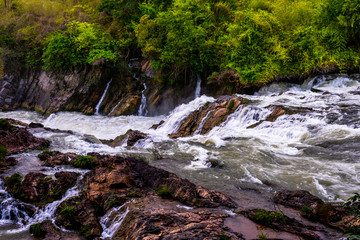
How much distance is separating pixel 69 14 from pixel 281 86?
22975 millimetres

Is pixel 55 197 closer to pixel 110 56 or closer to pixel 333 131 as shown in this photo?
pixel 333 131

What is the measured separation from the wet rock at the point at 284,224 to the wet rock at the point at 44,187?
13.5 feet

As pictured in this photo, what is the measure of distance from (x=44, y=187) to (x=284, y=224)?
196 inches

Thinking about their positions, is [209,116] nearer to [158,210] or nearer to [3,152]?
[3,152]

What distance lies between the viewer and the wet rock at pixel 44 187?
19.9 ft

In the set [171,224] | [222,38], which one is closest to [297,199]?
[171,224]

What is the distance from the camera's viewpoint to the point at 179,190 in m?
5.47

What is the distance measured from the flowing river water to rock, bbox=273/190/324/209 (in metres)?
0.70

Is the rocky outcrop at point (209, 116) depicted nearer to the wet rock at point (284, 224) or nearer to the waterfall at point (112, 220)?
the waterfall at point (112, 220)

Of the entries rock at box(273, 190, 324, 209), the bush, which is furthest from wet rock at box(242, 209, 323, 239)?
the bush

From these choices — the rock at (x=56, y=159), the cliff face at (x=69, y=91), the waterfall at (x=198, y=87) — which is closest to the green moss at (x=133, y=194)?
the rock at (x=56, y=159)

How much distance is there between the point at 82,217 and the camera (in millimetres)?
5078

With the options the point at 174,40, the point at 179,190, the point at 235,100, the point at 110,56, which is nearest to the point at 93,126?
the point at 110,56

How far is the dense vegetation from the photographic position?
54.5 feet
